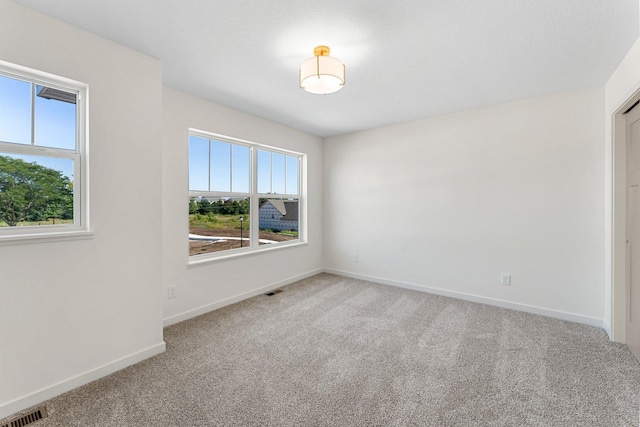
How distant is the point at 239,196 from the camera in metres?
3.67

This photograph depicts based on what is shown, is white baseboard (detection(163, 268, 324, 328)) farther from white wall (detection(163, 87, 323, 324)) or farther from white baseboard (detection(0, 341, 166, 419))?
white baseboard (detection(0, 341, 166, 419))

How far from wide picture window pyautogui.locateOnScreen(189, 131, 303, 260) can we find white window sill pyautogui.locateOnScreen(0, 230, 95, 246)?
49.5 inches

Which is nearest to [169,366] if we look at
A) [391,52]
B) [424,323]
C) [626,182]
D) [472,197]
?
[424,323]

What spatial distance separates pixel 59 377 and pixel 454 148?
14.2 ft

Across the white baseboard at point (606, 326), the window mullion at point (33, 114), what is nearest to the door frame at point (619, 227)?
the white baseboard at point (606, 326)

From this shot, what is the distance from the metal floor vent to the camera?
1.57m

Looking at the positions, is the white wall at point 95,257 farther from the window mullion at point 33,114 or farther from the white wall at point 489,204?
the white wall at point 489,204

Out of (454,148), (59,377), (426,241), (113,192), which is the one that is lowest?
(59,377)

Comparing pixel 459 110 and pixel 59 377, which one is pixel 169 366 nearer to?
pixel 59 377

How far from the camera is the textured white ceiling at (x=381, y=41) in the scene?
171 centimetres

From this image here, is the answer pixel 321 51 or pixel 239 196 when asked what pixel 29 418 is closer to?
pixel 239 196

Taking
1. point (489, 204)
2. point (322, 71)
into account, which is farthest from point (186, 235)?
point (489, 204)

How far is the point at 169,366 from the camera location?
213cm

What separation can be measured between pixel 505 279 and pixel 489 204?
0.91 metres
